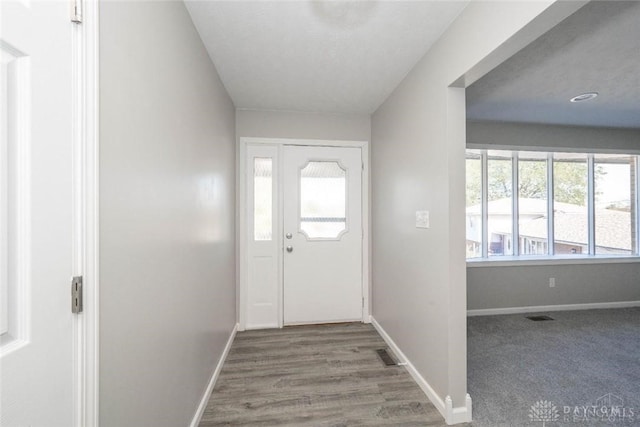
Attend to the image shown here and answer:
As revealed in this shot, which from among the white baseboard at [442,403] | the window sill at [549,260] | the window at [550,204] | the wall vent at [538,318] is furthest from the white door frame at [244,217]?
the wall vent at [538,318]

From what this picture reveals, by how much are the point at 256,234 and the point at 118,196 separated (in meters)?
2.15

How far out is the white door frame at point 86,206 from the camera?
0.73m

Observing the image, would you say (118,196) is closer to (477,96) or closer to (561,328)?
(477,96)

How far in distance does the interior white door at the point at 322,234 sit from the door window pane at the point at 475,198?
5.11 ft

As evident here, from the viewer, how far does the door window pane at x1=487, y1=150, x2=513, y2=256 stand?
3.53 m

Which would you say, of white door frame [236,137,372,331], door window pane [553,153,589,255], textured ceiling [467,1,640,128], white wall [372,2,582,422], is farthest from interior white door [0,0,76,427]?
door window pane [553,153,589,255]

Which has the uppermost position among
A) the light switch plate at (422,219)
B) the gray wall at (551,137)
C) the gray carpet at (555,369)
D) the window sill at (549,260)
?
the gray wall at (551,137)

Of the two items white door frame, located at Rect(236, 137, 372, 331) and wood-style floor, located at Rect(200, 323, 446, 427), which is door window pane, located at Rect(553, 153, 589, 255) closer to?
white door frame, located at Rect(236, 137, 372, 331)

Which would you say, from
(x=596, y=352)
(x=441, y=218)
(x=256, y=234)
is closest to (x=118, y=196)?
(x=441, y=218)

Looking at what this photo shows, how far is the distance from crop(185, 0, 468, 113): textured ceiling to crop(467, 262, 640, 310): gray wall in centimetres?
266

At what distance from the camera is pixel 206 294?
1.84 metres

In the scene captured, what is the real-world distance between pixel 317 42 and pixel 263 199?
170cm

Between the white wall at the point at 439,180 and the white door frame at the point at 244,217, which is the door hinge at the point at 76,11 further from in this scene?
Answer: the white door frame at the point at 244,217

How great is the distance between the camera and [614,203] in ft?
12.0
